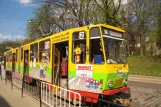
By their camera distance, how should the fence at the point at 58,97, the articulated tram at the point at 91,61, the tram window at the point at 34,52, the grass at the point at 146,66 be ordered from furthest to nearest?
1. the grass at the point at 146,66
2. the tram window at the point at 34,52
3. the articulated tram at the point at 91,61
4. the fence at the point at 58,97

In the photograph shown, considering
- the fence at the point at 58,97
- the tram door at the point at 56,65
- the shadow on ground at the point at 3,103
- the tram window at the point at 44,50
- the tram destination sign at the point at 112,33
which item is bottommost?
the shadow on ground at the point at 3,103

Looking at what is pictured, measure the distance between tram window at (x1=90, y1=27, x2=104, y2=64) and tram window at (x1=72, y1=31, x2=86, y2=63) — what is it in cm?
34

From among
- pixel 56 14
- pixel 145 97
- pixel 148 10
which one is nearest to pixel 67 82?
pixel 145 97

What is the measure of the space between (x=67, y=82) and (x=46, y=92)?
1396 millimetres

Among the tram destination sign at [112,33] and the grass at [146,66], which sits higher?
the tram destination sign at [112,33]

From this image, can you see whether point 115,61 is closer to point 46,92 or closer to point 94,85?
point 94,85

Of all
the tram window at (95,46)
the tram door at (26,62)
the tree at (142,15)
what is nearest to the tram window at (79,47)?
the tram window at (95,46)

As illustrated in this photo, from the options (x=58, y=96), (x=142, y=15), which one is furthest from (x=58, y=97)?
(x=142, y=15)

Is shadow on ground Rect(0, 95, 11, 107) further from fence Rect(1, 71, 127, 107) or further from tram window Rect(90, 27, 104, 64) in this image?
tram window Rect(90, 27, 104, 64)

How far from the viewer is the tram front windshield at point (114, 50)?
9.67 metres

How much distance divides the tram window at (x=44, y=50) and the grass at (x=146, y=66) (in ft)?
56.0

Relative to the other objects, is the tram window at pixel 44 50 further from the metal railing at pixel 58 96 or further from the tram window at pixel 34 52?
the metal railing at pixel 58 96

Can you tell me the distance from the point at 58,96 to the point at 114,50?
9.56ft

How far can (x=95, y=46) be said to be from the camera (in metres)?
9.71
